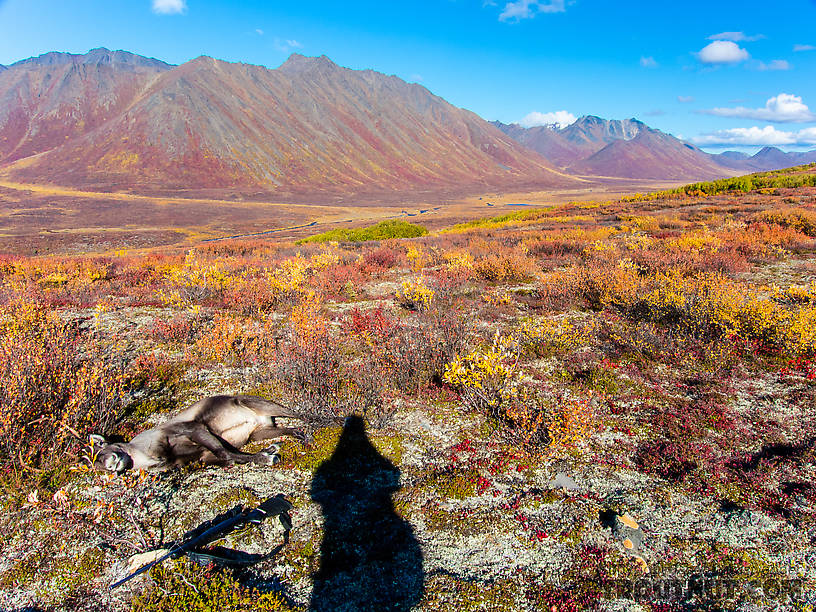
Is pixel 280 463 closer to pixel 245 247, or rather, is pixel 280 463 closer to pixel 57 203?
pixel 245 247

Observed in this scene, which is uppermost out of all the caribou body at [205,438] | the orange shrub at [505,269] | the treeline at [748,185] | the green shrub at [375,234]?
the treeline at [748,185]

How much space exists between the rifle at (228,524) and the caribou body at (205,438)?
2.51ft

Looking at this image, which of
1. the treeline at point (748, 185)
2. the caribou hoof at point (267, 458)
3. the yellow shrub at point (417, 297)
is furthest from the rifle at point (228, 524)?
the treeline at point (748, 185)

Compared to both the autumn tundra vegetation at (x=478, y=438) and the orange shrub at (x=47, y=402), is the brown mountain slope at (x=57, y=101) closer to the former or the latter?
the orange shrub at (x=47, y=402)

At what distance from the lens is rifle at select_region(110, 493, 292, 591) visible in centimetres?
355

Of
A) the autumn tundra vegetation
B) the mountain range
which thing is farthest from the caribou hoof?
the mountain range

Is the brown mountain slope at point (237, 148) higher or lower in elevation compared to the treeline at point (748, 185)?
higher

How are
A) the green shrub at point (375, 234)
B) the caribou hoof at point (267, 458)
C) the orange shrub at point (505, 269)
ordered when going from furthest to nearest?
the green shrub at point (375, 234) → the orange shrub at point (505, 269) → the caribou hoof at point (267, 458)

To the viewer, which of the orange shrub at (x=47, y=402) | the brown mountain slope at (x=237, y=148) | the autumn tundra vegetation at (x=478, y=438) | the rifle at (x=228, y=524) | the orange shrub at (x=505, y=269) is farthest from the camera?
the brown mountain slope at (x=237, y=148)

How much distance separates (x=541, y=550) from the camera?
→ 3.67 m

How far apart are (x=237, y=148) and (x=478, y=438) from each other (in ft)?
487

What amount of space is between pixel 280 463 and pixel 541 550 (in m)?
3.00

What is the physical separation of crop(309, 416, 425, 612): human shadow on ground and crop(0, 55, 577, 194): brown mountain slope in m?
120

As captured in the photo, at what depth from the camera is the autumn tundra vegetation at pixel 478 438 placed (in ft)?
11.2
